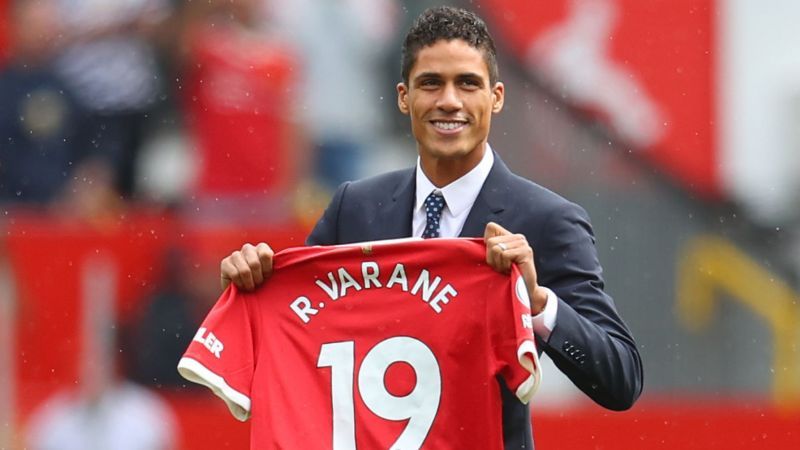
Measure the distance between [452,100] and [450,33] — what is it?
0.53 feet

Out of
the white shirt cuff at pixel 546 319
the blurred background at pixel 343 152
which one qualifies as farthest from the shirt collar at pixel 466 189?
the blurred background at pixel 343 152

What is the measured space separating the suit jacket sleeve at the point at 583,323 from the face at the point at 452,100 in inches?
10.3

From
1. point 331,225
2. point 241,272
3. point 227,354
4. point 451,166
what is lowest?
point 227,354

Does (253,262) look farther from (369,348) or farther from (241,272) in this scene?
(369,348)

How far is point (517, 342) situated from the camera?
3.61 meters

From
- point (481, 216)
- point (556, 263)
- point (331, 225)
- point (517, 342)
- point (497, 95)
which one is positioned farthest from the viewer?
point (331, 225)

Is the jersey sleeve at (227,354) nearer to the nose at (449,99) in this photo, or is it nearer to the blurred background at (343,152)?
the nose at (449,99)

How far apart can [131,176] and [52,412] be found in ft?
4.10

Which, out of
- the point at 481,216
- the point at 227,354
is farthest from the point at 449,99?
the point at 227,354

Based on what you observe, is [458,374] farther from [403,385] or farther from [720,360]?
[720,360]

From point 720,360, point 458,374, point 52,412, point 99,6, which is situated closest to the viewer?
point 458,374

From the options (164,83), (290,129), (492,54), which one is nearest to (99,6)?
(164,83)

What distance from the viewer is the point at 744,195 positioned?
7996 millimetres

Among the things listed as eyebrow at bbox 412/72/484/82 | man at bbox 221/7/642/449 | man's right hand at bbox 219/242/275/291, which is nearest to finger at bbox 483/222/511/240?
man at bbox 221/7/642/449
